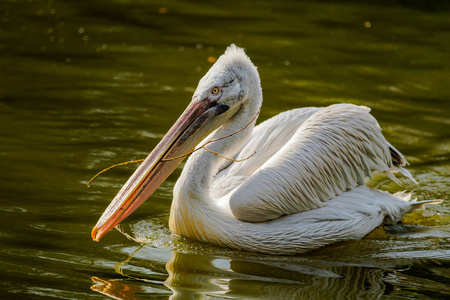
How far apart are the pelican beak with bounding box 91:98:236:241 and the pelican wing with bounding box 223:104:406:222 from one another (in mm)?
429

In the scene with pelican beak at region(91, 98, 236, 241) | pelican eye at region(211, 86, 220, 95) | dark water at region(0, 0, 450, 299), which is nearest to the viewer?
dark water at region(0, 0, 450, 299)

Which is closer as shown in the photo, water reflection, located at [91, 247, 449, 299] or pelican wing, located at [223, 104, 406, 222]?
water reflection, located at [91, 247, 449, 299]

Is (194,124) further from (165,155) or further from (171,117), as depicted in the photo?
(171,117)

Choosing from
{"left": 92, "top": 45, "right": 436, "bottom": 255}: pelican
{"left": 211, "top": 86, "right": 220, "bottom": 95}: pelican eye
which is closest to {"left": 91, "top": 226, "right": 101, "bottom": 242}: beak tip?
{"left": 92, "top": 45, "right": 436, "bottom": 255}: pelican

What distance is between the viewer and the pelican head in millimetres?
4715

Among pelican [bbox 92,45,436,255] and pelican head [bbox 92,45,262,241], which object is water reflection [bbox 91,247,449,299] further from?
pelican head [bbox 92,45,262,241]

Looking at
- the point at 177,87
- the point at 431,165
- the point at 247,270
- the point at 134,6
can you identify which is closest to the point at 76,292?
the point at 247,270

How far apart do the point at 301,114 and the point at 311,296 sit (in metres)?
1.69

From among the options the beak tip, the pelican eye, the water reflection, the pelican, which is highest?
the pelican eye

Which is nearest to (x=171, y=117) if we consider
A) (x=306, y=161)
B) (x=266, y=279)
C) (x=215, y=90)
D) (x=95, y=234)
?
(x=215, y=90)

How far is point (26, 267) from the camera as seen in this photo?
427 cm

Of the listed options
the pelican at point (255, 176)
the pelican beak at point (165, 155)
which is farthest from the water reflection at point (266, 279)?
the pelican beak at point (165, 155)

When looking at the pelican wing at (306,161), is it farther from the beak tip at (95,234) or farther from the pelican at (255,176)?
the beak tip at (95,234)

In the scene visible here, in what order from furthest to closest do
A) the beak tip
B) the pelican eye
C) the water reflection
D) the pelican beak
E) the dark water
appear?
the pelican eye → the pelican beak → the beak tip → the dark water → the water reflection
